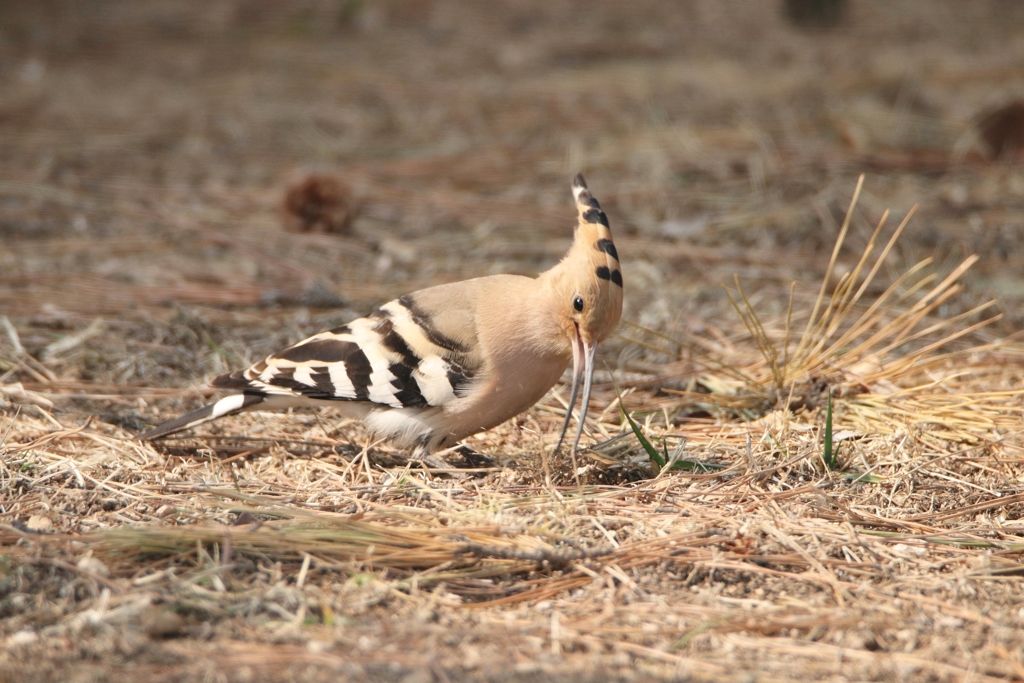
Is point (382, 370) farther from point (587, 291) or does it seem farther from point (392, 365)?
point (587, 291)

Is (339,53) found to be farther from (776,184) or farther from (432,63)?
(776,184)

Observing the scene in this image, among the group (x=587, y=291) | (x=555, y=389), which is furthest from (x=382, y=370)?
(x=555, y=389)

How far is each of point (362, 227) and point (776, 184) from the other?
2.45 meters

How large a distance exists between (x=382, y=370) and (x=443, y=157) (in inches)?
148

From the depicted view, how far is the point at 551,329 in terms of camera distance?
3.03 m

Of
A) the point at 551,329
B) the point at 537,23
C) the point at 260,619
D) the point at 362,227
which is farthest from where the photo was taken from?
the point at 537,23

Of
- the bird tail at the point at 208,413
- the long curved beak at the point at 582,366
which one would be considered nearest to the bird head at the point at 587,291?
the long curved beak at the point at 582,366

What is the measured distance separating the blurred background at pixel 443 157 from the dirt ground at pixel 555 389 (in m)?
0.03

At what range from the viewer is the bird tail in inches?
123

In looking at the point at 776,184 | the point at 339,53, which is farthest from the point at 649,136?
the point at 339,53

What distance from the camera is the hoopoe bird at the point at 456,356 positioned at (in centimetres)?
297

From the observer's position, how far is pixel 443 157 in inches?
262

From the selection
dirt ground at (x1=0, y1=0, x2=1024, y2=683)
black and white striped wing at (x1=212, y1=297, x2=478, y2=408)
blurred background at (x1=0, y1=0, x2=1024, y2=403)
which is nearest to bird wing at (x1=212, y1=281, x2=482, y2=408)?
black and white striped wing at (x1=212, y1=297, x2=478, y2=408)

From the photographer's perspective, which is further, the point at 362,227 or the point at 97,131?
the point at 97,131
